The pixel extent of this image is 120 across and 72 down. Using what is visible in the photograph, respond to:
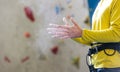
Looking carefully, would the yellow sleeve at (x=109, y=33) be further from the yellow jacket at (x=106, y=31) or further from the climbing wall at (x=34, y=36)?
the climbing wall at (x=34, y=36)

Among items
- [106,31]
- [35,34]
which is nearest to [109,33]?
[106,31]

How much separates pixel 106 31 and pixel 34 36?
3.92 feet

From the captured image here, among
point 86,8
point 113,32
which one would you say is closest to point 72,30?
point 113,32

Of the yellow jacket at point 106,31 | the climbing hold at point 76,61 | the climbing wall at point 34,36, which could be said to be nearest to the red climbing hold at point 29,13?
the climbing wall at point 34,36

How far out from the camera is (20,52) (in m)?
2.22

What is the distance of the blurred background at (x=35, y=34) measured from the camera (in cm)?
219

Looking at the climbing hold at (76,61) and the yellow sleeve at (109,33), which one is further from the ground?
A: the yellow sleeve at (109,33)

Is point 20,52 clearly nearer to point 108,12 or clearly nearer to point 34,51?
point 34,51

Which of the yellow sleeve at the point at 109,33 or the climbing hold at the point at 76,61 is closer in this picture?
the yellow sleeve at the point at 109,33

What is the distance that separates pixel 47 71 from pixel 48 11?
1.64 feet

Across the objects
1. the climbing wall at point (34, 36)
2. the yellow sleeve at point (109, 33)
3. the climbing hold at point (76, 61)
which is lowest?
the climbing hold at point (76, 61)

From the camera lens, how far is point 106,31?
43.3 inches

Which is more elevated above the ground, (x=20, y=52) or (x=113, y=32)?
(x=113, y=32)

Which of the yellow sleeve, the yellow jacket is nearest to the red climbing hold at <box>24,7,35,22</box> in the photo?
the yellow jacket
